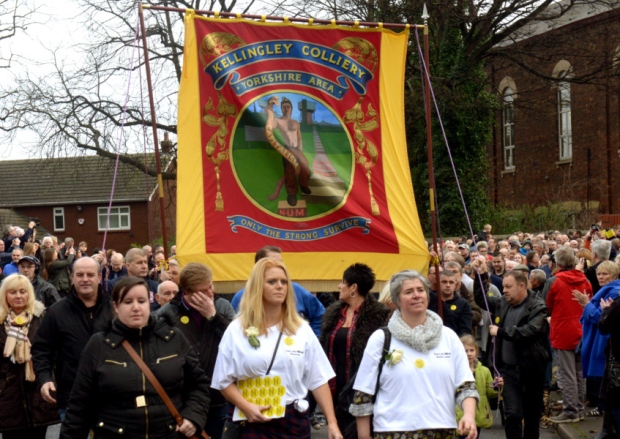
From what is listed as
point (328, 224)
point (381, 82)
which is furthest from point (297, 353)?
point (381, 82)

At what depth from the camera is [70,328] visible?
706 cm

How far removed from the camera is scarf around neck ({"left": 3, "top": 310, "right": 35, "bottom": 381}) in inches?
300

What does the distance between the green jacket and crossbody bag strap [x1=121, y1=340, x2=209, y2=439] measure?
3.05 m

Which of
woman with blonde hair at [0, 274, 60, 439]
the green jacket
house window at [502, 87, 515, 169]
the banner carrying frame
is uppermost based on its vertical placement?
house window at [502, 87, 515, 169]

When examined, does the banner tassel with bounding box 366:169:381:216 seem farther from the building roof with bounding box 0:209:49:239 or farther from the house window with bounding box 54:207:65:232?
the house window with bounding box 54:207:65:232

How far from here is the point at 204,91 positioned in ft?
32.8

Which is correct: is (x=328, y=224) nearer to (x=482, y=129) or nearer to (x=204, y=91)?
(x=204, y=91)

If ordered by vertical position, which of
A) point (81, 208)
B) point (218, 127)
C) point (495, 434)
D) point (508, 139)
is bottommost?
point (495, 434)

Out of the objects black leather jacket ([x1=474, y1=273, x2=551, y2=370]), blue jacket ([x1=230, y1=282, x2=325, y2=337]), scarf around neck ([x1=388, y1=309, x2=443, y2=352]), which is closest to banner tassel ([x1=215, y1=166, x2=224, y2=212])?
blue jacket ([x1=230, y1=282, x2=325, y2=337])

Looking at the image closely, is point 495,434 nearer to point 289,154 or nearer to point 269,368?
point 289,154

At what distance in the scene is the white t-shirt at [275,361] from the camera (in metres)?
5.70

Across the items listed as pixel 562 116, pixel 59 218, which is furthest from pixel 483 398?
pixel 59 218

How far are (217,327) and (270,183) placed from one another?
10.5 ft

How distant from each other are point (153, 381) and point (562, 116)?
125ft
